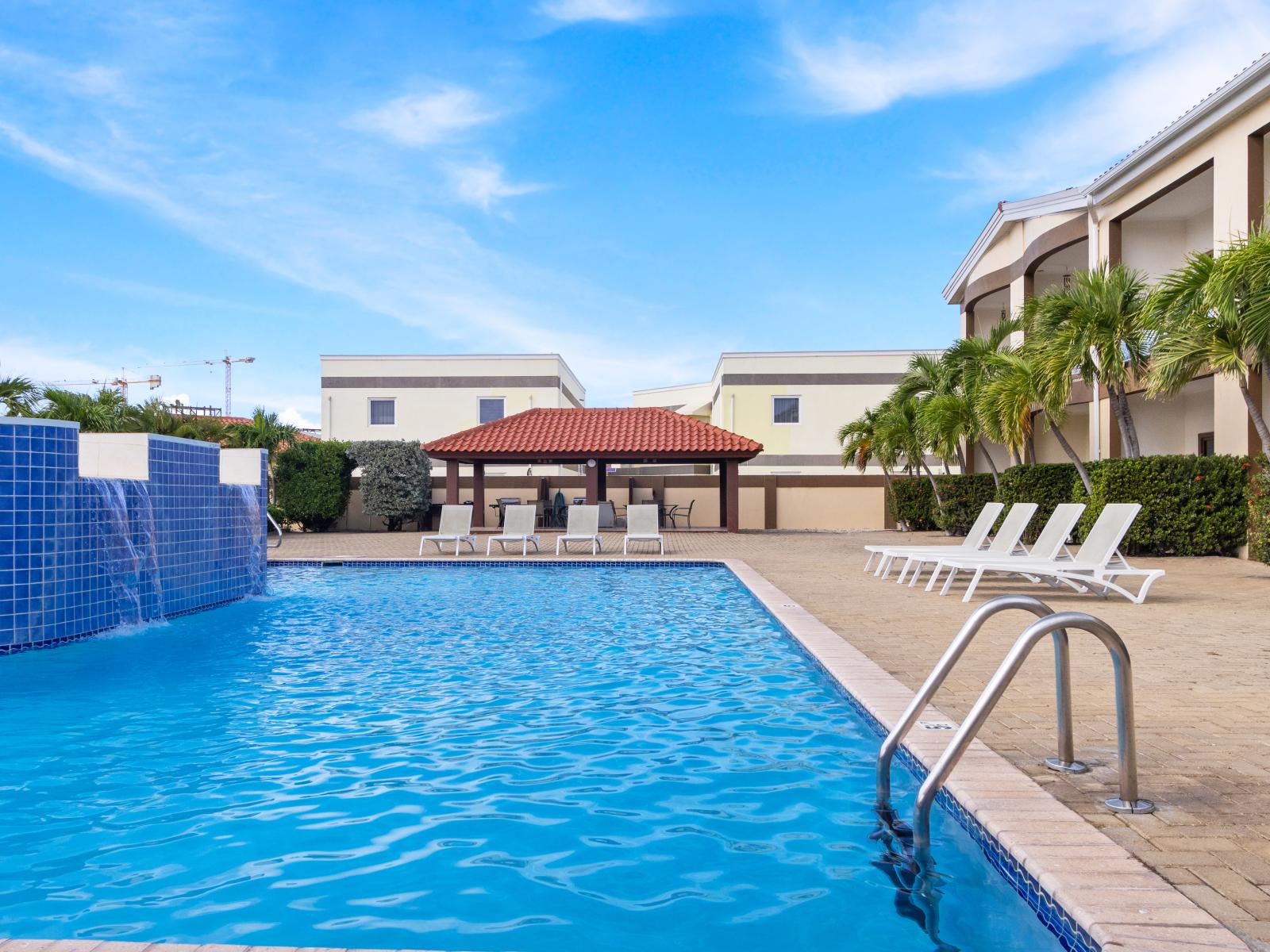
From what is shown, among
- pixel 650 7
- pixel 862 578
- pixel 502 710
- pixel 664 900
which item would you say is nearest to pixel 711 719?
pixel 502 710

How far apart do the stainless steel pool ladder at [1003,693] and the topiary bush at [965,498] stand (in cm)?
1931

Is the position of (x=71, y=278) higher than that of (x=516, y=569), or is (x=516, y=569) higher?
(x=71, y=278)

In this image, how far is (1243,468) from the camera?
14.1 m

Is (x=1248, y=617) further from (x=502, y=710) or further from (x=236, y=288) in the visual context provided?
(x=236, y=288)

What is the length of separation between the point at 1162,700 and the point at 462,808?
13.6 ft

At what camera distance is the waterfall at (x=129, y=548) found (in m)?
9.17

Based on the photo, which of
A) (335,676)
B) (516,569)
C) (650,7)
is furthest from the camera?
(650,7)

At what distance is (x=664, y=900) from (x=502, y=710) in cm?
283

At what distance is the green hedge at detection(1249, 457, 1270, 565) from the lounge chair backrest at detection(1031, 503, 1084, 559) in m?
2.52

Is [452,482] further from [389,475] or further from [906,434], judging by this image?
[906,434]

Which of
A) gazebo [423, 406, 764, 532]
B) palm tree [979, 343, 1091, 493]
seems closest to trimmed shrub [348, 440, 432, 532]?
gazebo [423, 406, 764, 532]

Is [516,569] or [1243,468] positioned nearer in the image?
[1243,468]

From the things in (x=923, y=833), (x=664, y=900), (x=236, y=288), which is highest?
(x=236, y=288)

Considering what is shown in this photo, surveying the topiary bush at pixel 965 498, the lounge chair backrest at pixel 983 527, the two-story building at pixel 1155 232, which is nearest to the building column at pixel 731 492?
the topiary bush at pixel 965 498
